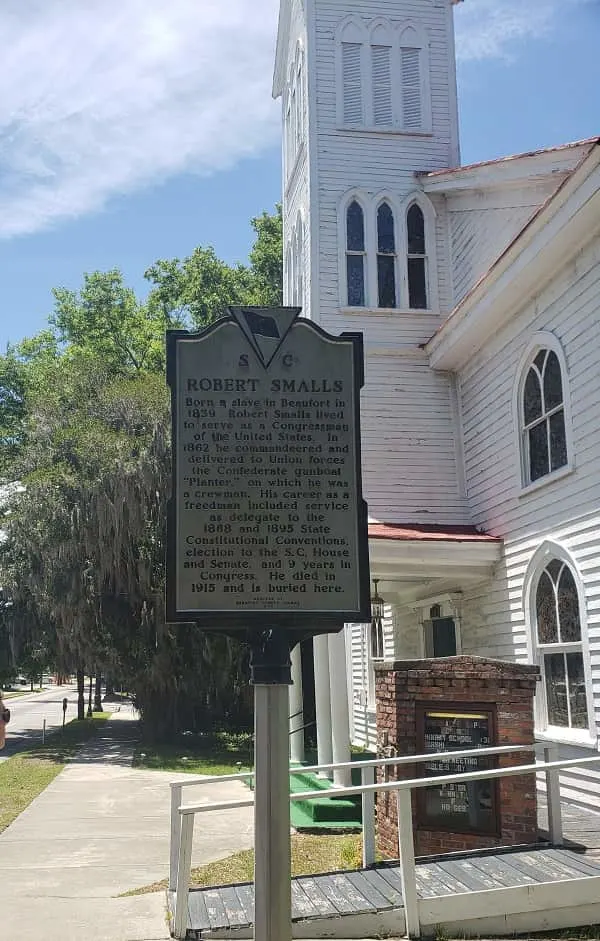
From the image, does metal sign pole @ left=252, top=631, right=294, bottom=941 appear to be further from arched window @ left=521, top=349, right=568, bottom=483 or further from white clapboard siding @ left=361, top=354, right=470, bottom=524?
white clapboard siding @ left=361, top=354, right=470, bottom=524

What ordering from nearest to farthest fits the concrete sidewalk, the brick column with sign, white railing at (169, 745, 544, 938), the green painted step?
white railing at (169, 745, 544, 938)
the concrete sidewalk
the brick column with sign
the green painted step

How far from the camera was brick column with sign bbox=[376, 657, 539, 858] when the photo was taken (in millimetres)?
7223

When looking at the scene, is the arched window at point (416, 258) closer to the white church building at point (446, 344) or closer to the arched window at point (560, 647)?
the white church building at point (446, 344)

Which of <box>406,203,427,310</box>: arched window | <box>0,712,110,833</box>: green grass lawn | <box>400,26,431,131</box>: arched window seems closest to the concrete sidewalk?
<box>0,712,110,833</box>: green grass lawn

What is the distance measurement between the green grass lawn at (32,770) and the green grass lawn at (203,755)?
6.12 ft

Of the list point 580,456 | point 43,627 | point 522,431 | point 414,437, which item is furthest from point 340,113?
point 43,627

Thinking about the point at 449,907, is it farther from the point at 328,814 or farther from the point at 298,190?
the point at 298,190

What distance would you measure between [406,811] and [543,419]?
615cm

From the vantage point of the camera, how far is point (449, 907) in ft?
20.0

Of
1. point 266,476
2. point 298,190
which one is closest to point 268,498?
point 266,476

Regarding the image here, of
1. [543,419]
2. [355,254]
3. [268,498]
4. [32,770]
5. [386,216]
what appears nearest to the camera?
[268,498]

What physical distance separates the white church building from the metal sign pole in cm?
566

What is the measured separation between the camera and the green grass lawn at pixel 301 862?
26.9 feet

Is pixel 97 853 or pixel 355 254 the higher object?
pixel 355 254
